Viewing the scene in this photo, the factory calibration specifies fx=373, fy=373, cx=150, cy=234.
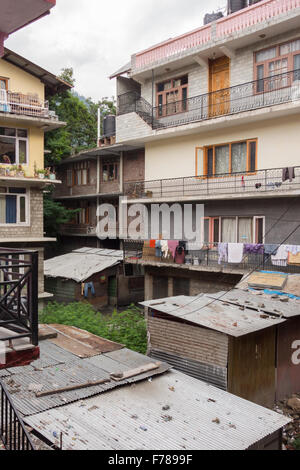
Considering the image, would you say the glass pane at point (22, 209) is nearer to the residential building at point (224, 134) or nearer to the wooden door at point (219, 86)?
the residential building at point (224, 134)

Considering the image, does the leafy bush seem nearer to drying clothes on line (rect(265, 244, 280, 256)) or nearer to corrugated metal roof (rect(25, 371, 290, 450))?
corrugated metal roof (rect(25, 371, 290, 450))

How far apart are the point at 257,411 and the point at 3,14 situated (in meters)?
7.25

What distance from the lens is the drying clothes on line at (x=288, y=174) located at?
15.5m

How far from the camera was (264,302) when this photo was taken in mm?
11461

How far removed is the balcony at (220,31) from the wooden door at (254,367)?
13.4 m

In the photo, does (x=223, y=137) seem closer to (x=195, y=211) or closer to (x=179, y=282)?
(x=195, y=211)

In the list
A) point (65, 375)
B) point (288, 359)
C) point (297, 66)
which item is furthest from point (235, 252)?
point (65, 375)

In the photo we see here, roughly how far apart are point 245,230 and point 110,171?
13.0m

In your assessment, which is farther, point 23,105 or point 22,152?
point 22,152

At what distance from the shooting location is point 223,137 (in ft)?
62.4

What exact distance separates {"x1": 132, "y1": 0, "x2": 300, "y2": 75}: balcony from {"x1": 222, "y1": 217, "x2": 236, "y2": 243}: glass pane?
8582 millimetres

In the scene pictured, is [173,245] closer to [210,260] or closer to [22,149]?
[210,260]
